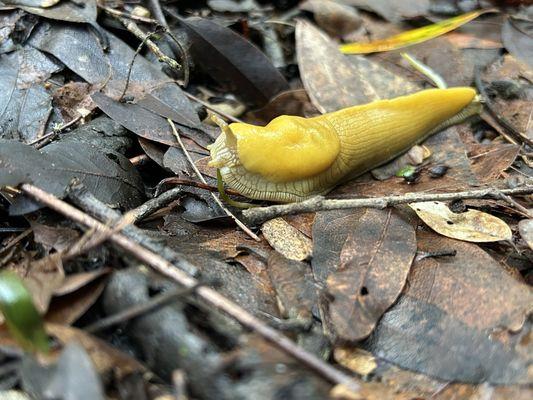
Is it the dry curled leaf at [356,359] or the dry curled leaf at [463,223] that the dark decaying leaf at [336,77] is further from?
the dry curled leaf at [356,359]

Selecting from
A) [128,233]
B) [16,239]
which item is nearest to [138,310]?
[128,233]

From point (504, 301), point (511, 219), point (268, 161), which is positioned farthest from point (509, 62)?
point (504, 301)

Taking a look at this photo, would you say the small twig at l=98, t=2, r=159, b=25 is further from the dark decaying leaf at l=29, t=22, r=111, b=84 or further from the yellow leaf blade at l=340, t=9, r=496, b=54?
the yellow leaf blade at l=340, t=9, r=496, b=54

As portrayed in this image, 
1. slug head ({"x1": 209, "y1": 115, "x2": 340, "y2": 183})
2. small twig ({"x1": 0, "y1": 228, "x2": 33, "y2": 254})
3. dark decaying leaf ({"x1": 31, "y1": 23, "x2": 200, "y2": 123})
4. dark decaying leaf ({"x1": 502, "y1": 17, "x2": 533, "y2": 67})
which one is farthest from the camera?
dark decaying leaf ({"x1": 502, "y1": 17, "x2": 533, "y2": 67})

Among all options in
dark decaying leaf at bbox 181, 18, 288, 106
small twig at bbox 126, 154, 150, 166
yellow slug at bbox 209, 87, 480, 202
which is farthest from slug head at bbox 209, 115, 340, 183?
dark decaying leaf at bbox 181, 18, 288, 106

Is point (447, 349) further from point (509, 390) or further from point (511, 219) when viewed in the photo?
point (511, 219)
